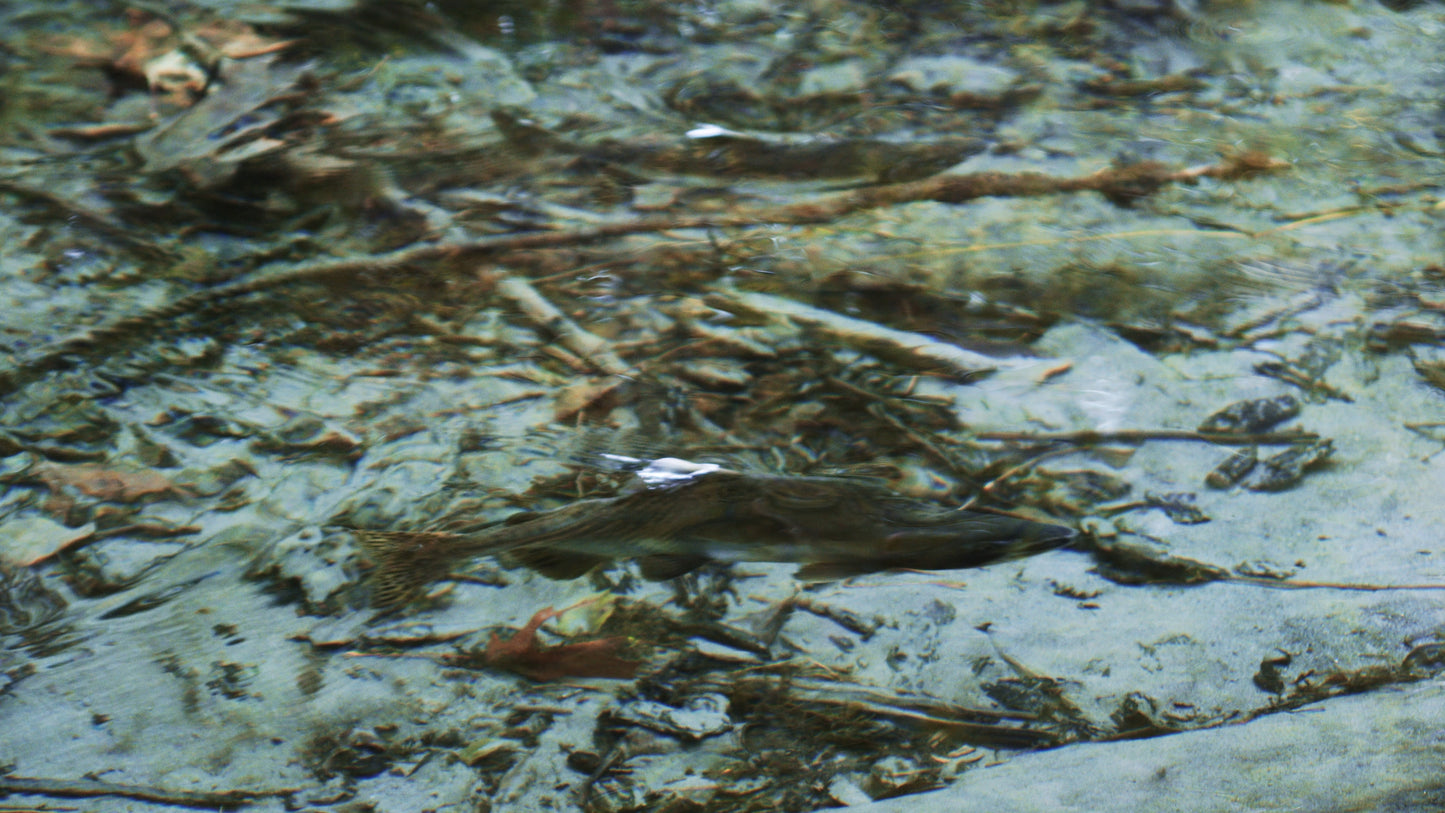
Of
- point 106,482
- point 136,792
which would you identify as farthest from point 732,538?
point 106,482

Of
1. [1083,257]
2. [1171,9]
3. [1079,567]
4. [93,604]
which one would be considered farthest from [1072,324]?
[93,604]

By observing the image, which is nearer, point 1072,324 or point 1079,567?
point 1079,567

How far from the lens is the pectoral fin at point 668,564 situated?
1.52m

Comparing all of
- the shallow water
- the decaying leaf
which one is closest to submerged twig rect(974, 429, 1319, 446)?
the shallow water

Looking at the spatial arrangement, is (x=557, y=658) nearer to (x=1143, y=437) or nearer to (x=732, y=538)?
(x=732, y=538)

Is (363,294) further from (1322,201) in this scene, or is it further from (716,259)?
(1322,201)

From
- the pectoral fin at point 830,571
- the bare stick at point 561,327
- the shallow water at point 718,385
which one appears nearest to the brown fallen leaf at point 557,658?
the shallow water at point 718,385

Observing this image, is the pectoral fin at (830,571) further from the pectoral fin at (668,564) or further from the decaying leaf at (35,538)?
the decaying leaf at (35,538)

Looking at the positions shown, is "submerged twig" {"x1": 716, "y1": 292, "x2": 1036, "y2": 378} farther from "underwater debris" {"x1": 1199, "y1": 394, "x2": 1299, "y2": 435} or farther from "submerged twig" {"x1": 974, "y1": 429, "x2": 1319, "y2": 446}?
"underwater debris" {"x1": 1199, "y1": 394, "x2": 1299, "y2": 435}

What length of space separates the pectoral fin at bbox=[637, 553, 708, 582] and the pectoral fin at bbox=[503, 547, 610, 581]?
6 cm

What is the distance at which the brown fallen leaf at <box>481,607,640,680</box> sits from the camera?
1419 millimetres

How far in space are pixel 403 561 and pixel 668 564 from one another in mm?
403

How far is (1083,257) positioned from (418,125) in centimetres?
150

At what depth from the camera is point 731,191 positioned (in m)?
2.24
